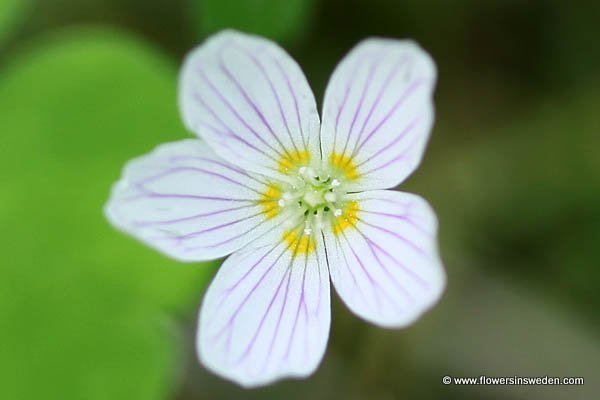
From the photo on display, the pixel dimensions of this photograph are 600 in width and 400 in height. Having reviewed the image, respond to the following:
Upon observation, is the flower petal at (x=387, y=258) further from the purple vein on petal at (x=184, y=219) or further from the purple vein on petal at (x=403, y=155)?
the purple vein on petal at (x=184, y=219)

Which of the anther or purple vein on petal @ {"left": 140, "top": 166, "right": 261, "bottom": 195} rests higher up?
the anther

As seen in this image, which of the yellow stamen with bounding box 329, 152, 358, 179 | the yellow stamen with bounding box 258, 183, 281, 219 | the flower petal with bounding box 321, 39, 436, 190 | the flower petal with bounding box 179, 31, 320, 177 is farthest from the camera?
the yellow stamen with bounding box 258, 183, 281, 219

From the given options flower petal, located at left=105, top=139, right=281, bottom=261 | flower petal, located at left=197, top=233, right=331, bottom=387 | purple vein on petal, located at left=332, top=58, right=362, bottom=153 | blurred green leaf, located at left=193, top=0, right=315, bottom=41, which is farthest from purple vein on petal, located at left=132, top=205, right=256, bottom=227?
blurred green leaf, located at left=193, top=0, right=315, bottom=41

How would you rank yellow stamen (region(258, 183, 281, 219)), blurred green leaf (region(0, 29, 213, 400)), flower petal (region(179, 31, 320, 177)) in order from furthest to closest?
blurred green leaf (region(0, 29, 213, 400)), yellow stamen (region(258, 183, 281, 219)), flower petal (region(179, 31, 320, 177))

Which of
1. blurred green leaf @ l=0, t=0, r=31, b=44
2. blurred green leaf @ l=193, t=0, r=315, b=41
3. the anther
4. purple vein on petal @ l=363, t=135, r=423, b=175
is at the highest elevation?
blurred green leaf @ l=193, t=0, r=315, b=41

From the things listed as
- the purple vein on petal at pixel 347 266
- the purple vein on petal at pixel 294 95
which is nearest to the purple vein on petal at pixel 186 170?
the purple vein on petal at pixel 294 95

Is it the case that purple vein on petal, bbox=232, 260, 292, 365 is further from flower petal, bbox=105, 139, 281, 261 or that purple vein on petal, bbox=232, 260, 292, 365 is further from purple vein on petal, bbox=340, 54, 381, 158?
purple vein on petal, bbox=340, 54, 381, 158

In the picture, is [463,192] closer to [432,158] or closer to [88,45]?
[432,158]
